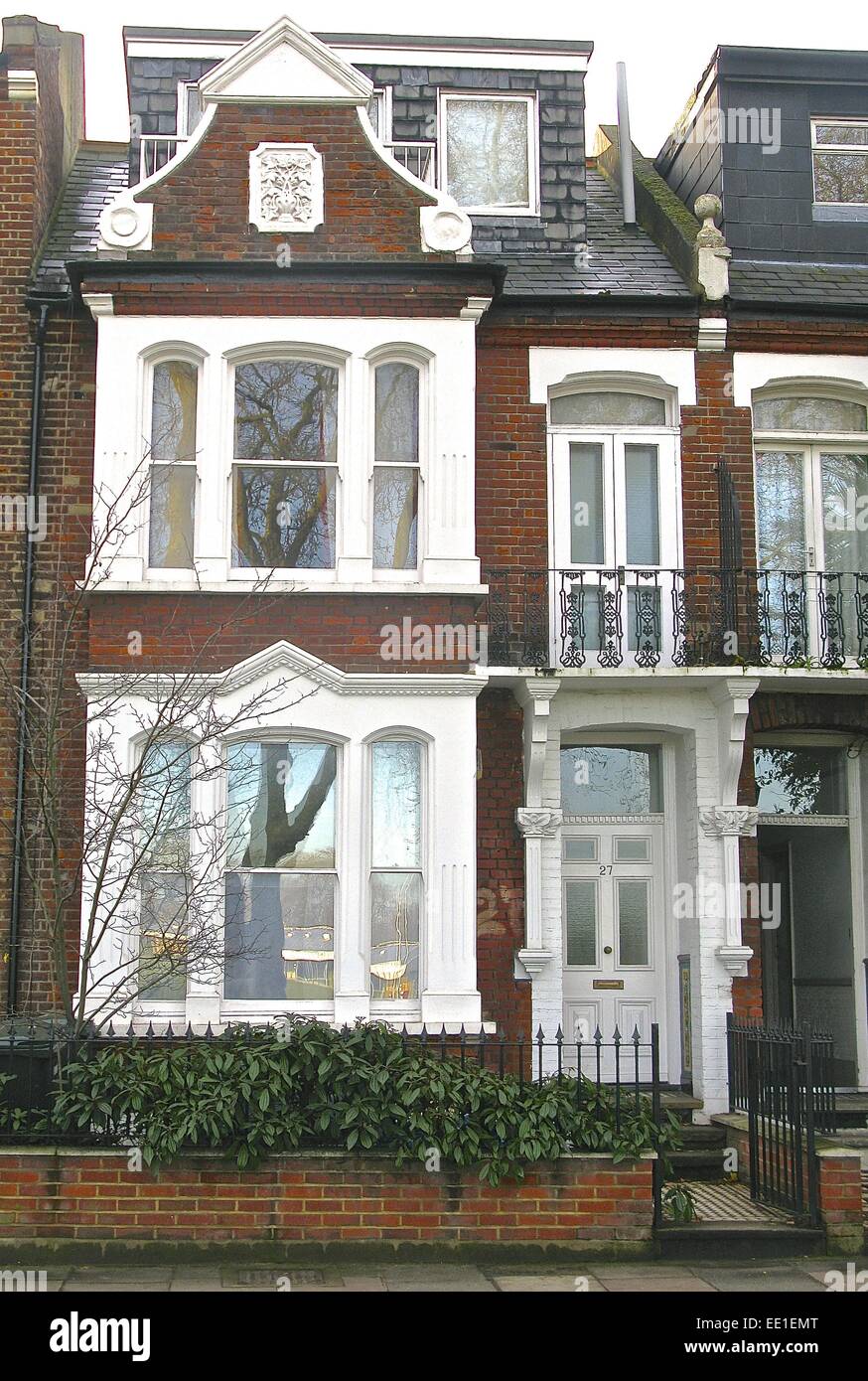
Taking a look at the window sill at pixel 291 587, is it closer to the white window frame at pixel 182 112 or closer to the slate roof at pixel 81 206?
the slate roof at pixel 81 206

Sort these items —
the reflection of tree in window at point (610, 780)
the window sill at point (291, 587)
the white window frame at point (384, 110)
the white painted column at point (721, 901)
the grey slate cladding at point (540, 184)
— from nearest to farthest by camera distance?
1. the window sill at point (291, 587)
2. the white painted column at point (721, 901)
3. the reflection of tree in window at point (610, 780)
4. the grey slate cladding at point (540, 184)
5. the white window frame at point (384, 110)

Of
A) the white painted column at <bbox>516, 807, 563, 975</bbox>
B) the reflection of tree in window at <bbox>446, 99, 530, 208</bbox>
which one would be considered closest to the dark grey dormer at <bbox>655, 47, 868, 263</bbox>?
the reflection of tree in window at <bbox>446, 99, 530, 208</bbox>

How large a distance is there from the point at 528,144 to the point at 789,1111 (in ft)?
32.9

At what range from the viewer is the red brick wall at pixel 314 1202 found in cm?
959

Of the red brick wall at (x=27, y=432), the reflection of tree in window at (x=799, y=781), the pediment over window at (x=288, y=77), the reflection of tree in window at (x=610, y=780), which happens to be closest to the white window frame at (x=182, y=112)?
the red brick wall at (x=27, y=432)

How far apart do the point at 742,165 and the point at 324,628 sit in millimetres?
6651

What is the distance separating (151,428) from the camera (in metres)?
13.4

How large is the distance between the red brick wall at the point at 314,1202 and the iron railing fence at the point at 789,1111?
1153 millimetres

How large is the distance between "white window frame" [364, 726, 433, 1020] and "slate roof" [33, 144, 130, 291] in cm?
519

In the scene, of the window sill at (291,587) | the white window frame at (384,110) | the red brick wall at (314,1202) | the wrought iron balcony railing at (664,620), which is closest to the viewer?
the red brick wall at (314,1202)

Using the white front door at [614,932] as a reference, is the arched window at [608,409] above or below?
above

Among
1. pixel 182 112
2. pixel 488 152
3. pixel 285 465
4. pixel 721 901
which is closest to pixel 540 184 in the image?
pixel 488 152

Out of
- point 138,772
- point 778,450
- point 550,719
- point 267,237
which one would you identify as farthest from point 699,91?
point 138,772

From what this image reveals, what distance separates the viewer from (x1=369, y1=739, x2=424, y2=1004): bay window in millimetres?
12750
